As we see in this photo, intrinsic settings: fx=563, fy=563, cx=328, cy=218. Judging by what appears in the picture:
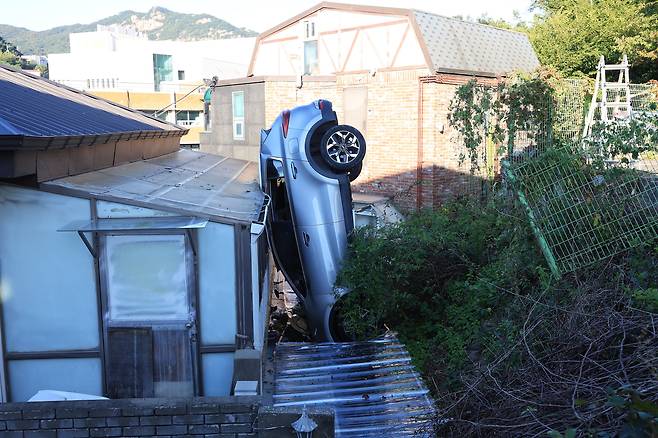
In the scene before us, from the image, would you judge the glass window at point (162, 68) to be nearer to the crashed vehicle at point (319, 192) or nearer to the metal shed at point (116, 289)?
the crashed vehicle at point (319, 192)

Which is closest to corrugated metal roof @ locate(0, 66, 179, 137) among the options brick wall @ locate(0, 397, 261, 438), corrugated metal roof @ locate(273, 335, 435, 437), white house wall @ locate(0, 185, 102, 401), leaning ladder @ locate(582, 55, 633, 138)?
white house wall @ locate(0, 185, 102, 401)

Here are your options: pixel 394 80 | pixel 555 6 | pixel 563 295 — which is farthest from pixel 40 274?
pixel 555 6

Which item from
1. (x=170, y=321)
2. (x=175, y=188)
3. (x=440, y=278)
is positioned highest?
(x=175, y=188)

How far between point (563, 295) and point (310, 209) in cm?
346

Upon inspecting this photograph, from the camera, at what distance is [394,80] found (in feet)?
45.7

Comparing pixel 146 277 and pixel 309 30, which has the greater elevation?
pixel 309 30

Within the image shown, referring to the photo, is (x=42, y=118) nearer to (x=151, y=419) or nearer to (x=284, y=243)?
(x=151, y=419)

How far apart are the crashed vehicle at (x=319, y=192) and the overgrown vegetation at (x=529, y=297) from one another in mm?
328

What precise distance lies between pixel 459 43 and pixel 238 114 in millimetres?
6847

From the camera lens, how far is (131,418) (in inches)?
178

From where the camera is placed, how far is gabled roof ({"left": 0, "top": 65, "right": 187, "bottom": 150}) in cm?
490

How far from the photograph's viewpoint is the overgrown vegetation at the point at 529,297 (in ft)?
13.7

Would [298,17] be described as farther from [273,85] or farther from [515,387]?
[515,387]

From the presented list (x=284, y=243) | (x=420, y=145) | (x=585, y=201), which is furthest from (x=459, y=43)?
(x=585, y=201)
